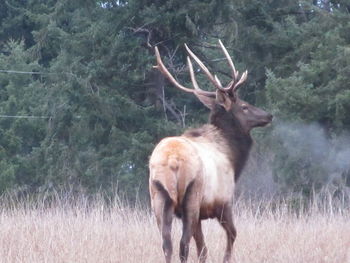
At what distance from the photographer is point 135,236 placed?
10570 mm

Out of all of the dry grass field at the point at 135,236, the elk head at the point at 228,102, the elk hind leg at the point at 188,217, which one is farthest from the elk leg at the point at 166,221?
the elk head at the point at 228,102

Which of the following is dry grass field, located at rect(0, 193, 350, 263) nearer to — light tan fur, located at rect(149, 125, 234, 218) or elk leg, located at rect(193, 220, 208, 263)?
elk leg, located at rect(193, 220, 208, 263)

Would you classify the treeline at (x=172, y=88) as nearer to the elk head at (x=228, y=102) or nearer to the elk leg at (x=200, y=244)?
the elk head at (x=228, y=102)

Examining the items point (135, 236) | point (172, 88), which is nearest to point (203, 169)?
point (135, 236)

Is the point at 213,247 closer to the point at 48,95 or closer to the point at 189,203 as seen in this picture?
the point at 189,203

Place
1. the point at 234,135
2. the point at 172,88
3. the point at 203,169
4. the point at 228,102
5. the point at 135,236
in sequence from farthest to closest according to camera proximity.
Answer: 1. the point at 172,88
2. the point at 135,236
3. the point at 228,102
4. the point at 234,135
5. the point at 203,169

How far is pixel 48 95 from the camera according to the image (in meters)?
23.1

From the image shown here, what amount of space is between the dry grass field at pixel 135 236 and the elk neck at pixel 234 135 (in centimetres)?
94

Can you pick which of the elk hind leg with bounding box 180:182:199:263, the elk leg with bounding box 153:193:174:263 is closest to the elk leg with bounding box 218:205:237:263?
the elk hind leg with bounding box 180:182:199:263

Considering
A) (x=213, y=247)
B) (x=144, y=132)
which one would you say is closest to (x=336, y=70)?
(x=144, y=132)

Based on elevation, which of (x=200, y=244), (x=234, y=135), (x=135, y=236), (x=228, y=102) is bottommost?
(x=135, y=236)

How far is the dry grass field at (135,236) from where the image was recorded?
30.2ft

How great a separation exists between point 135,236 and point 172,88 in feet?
38.8

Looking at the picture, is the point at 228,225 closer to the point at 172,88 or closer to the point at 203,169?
the point at 203,169
